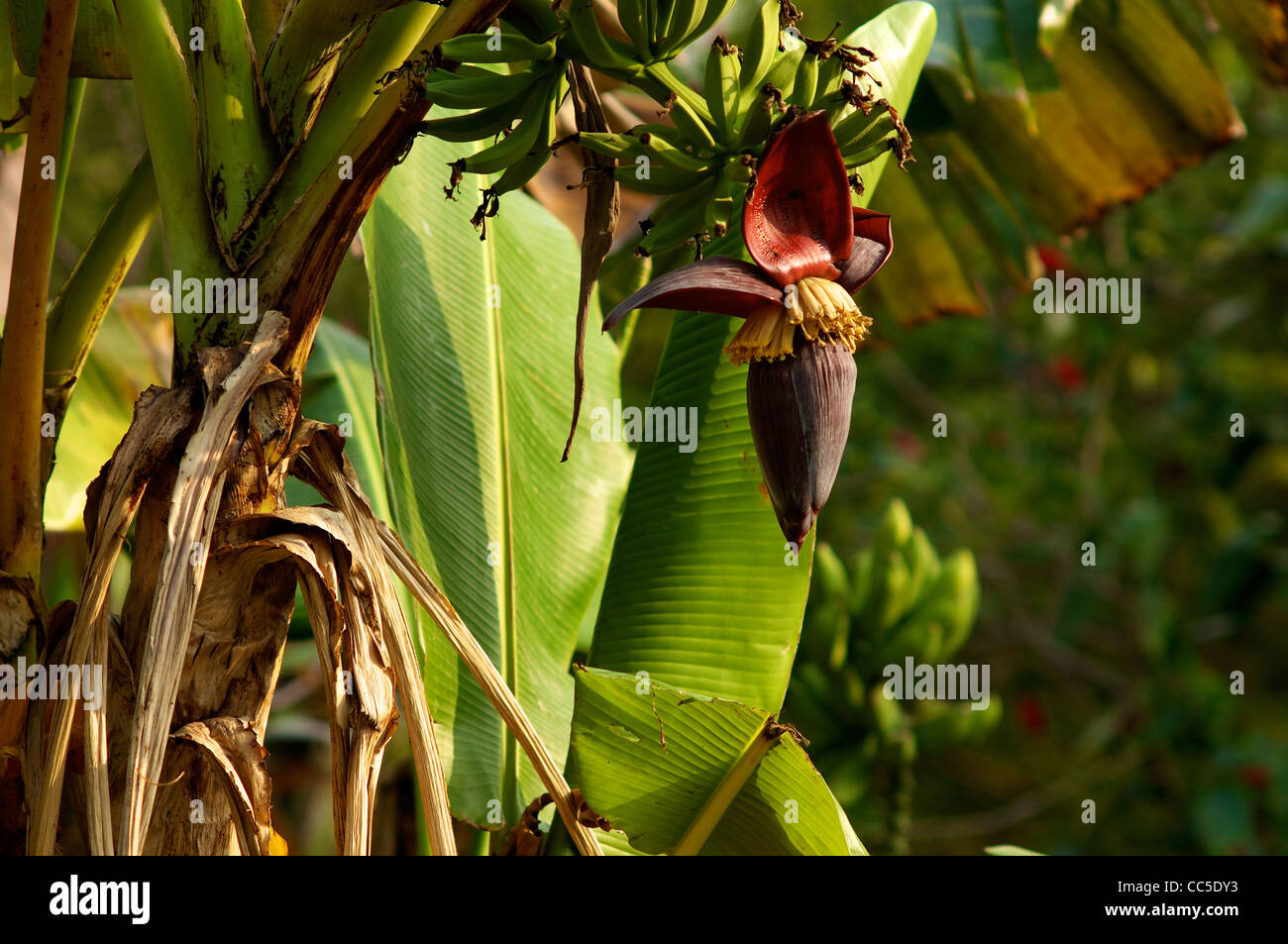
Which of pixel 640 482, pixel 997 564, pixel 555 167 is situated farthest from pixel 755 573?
pixel 997 564

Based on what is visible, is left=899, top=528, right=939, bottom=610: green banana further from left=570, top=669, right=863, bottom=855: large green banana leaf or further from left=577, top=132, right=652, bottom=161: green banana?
left=577, top=132, right=652, bottom=161: green banana

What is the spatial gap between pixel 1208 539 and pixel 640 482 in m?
3.59

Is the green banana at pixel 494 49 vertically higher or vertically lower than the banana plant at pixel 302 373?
higher

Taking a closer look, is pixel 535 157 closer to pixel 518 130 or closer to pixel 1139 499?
pixel 518 130

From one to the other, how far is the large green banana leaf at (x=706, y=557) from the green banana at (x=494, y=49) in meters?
0.26

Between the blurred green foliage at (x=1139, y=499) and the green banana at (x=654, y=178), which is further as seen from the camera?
the blurred green foliage at (x=1139, y=499)

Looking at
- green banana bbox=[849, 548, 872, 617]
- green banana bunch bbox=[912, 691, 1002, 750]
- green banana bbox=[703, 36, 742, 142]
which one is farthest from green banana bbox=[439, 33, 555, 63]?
green banana bunch bbox=[912, 691, 1002, 750]

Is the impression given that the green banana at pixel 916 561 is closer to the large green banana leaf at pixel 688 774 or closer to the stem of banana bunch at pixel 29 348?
the large green banana leaf at pixel 688 774

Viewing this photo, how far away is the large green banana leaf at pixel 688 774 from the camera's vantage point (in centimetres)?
80

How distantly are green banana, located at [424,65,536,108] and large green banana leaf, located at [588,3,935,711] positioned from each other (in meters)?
0.26

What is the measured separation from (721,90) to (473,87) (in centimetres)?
16

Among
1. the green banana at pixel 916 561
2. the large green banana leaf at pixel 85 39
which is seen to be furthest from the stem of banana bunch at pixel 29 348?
the green banana at pixel 916 561

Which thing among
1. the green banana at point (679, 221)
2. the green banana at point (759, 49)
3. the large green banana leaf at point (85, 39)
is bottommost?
the green banana at point (679, 221)

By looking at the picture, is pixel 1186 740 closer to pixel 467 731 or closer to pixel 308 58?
pixel 467 731
